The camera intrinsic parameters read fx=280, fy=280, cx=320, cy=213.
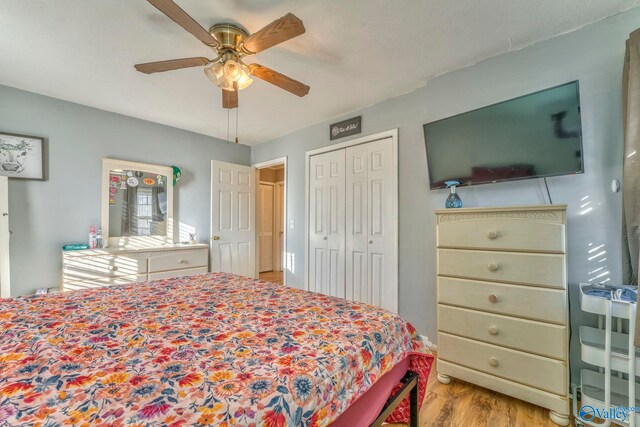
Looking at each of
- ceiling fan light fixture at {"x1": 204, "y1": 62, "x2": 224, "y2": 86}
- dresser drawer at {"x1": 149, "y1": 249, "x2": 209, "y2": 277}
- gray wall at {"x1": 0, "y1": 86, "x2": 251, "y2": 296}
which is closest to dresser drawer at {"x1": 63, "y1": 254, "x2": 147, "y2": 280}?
dresser drawer at {"x1": 149, "y1": 249, "x2": 209, "y2": 277}

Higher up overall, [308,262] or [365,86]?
[365,86]

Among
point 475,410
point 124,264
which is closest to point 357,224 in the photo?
point 475,410

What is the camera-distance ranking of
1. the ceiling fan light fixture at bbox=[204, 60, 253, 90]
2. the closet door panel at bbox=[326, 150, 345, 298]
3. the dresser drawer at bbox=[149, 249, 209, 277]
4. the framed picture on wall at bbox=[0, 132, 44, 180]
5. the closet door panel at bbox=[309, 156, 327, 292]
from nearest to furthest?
1. the ceiling fan light fixture at bbox=[204, 60, 253, 90]
2. the framed picture on wall at bbox=[0, 132, 44, 180]
3. the dresser drawer at bbox=[149, 249, 209, 277]
4. the closet door panel at bbox=[326, 150, 345, 298]
5. the closet door panel at bbox=[309, 156, 327, 292]

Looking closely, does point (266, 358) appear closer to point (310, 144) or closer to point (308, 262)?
point (308, 262)

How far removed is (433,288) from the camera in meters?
2.51

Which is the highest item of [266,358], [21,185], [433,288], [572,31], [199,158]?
[572,31]

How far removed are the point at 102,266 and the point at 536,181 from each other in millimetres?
3951

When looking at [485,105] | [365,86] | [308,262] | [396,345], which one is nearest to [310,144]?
[365,86]

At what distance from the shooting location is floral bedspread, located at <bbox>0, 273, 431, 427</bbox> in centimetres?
65

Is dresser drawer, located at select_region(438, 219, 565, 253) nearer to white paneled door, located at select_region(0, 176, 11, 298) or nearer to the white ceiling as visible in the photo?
the white ceiling

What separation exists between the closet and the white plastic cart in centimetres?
142

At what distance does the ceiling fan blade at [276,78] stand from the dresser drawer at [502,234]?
141cm

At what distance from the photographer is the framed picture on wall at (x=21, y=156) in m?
2.61

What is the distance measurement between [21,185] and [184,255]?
162 cm
